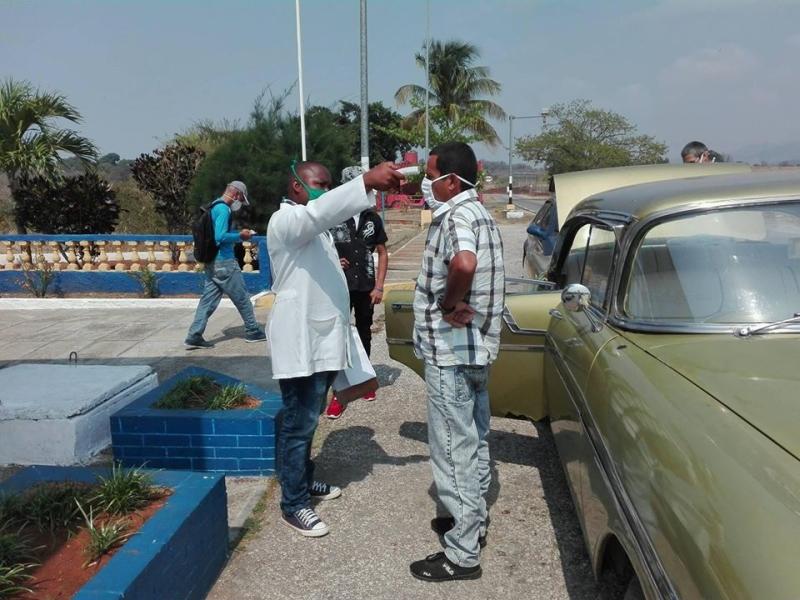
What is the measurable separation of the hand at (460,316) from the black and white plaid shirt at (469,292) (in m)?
0.02

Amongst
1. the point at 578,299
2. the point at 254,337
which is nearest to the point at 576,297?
the point at 578,299

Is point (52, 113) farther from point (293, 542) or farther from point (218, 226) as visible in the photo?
point (293, 542)

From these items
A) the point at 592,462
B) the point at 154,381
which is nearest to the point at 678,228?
the point at 592,462

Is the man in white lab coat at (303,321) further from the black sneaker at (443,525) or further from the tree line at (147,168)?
the tree line at (147,168)

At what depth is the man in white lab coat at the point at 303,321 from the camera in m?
2.95

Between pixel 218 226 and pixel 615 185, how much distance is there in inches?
144

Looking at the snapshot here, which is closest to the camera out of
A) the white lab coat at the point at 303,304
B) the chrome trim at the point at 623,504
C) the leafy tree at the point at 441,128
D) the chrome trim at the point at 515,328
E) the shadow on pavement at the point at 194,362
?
the chrome trim at the point at 623,504

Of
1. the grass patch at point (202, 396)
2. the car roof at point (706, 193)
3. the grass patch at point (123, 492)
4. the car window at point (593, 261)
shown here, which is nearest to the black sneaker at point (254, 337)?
the grass patch at point (202, 396)

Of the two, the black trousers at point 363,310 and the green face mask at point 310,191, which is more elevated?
the green face mask at point 310,191

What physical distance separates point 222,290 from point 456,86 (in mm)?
32314

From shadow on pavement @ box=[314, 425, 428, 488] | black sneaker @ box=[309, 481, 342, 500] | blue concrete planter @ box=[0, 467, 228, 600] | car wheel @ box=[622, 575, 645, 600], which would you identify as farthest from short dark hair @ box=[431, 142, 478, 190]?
shadow on pavement @ box=[314, 425, 428, 488]

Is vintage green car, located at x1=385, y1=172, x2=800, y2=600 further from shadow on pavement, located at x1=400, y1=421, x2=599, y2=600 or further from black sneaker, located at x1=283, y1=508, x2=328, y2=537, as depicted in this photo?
black sneaker, located at x1=283, y1=508, x2=328, y2=537

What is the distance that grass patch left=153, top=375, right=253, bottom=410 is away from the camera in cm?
396

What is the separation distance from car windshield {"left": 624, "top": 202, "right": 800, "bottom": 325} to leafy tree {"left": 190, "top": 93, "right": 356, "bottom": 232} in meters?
9.10
